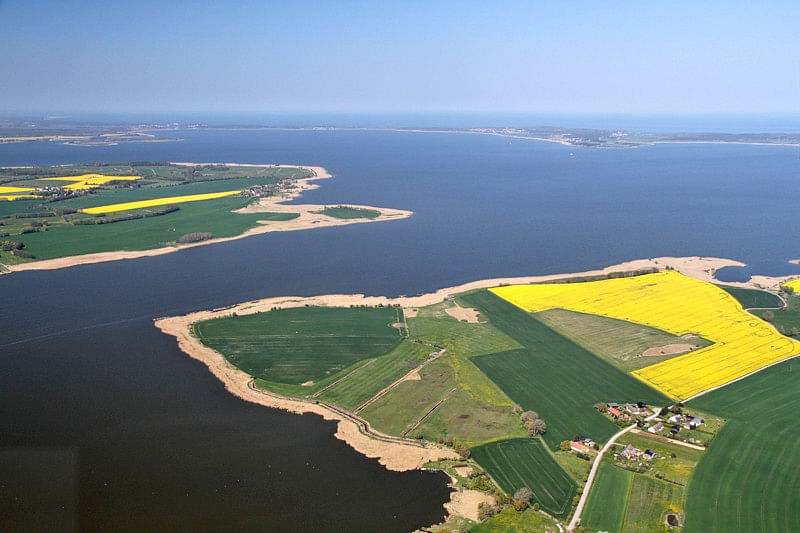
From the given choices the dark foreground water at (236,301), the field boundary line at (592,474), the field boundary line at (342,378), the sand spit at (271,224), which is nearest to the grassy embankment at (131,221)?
the sand spit at (271,224)

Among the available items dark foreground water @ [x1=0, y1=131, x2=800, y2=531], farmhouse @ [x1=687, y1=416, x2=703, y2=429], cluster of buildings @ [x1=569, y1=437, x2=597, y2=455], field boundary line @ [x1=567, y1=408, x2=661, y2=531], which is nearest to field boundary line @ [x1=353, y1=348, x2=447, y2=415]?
dark foreground water @ [x1=0, y1=131, x2=800, y2=531]

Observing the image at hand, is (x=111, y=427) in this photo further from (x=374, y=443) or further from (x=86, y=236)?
(x=86, y=236)

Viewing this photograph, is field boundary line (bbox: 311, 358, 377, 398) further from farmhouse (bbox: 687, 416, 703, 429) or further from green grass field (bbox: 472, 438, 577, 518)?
farmhouse (bbox: 687, 416, 703, 429)

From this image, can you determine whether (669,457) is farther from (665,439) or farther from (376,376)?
(376,376)

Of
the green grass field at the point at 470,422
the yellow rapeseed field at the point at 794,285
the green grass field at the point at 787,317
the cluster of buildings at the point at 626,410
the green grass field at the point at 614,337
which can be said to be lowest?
the green grass field at the point at 470,422

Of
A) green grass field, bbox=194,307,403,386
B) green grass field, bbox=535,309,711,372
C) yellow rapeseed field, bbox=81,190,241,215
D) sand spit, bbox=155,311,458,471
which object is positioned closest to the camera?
sand spit, bbox=155,311,458,471

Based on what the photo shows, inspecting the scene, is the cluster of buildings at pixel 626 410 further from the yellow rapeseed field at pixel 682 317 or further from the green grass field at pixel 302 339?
the green grass field at pixel 302 339
